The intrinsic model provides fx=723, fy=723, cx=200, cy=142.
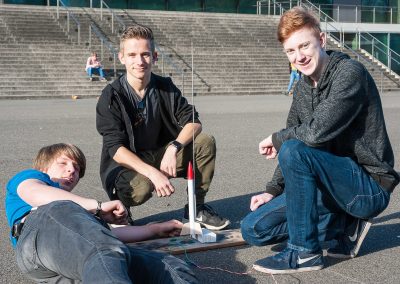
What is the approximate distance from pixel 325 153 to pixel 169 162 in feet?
4.37

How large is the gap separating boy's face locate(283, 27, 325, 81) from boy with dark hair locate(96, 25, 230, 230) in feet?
4.11

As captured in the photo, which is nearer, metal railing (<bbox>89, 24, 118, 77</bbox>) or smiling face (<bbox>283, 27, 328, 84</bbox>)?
smiling face (<bbox>283, 27, 328, 84</bbox>)

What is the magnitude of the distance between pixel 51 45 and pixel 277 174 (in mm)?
23514

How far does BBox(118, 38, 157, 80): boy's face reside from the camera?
4980 mm

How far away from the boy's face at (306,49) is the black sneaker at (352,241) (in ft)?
3.02

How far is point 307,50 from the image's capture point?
4.01 metres

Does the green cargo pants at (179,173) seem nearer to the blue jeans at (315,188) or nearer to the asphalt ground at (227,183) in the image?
the asphalt ground at (227,183)

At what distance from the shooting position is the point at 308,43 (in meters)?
4.00

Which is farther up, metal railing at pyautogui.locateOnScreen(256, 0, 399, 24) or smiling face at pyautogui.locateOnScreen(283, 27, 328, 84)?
metal railing at pyautogui.locateOnScreen(256, 0, 399, 24)

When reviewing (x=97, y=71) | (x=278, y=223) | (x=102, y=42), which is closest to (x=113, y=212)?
(x=278, y=223)

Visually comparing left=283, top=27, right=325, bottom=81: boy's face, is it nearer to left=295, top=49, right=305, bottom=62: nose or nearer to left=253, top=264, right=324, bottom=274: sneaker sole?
left=295, top=49, right=305, bottom=62: nose

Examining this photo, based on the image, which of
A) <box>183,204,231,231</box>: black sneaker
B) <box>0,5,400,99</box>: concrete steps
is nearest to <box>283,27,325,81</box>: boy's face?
<box>183,204,231,231</box>: black sneaker

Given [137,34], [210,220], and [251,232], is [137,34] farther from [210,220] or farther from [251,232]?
[251,232]

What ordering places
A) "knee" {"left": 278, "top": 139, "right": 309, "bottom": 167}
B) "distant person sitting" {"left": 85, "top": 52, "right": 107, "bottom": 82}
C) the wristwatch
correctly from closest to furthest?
"knee" {"left": 278, "top": 139, "right": 309, "bottom": 167}, the wristwatch, "distant person sitting" {"left": 85, "top": 52, "right": 107, "bottom": 82}
